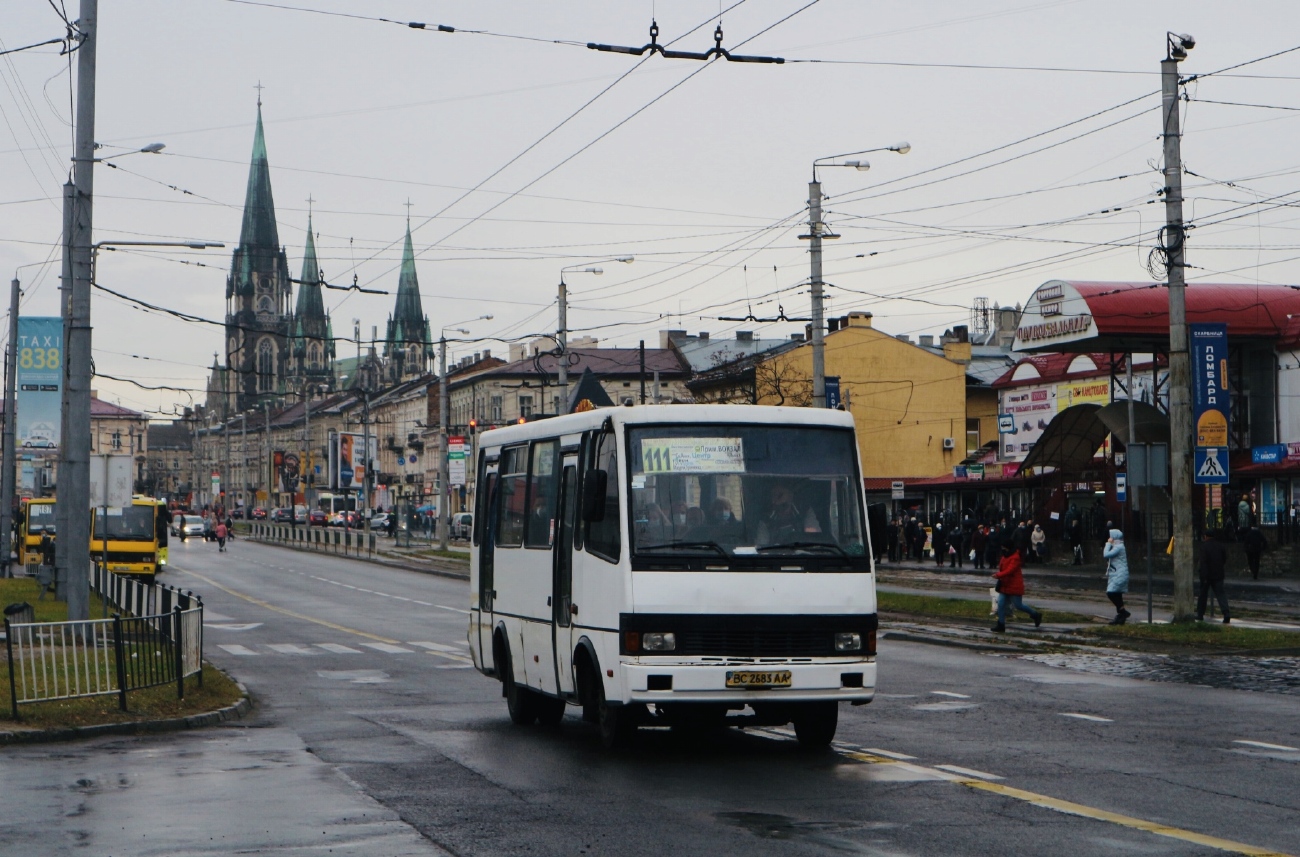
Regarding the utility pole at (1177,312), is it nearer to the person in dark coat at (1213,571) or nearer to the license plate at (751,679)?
the person in dark coat at (1213,571)

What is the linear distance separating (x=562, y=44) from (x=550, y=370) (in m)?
91.2

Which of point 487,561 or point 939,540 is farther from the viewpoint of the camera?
point 939,540

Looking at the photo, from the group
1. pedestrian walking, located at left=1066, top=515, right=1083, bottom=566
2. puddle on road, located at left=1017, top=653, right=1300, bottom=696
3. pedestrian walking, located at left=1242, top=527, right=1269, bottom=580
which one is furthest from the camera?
pedestrian walking, located at left=1066, top=515, right=1083, bottom=566

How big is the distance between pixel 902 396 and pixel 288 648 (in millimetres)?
65362

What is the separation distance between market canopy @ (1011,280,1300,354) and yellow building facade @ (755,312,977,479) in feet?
126

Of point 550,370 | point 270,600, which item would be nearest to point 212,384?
point 550,370

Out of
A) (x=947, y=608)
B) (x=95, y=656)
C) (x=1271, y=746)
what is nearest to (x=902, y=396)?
(x=947, y=608)

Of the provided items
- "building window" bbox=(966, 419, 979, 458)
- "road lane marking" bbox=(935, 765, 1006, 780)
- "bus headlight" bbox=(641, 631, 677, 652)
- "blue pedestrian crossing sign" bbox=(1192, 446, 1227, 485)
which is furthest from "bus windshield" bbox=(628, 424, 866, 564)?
"building window" bbox=(966, 419, 979, 458)

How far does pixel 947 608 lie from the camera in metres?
32.5

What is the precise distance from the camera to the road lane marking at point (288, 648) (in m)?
25.5

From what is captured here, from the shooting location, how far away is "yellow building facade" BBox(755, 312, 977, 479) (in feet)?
289

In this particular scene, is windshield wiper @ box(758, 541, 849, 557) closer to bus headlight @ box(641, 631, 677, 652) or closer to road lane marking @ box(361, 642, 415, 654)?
bus headlight @ box(641, 631, 677, 652)

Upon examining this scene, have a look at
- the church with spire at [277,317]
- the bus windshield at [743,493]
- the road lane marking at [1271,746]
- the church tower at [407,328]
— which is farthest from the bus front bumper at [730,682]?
the church tower at [407,328]

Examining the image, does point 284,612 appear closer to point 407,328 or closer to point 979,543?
point 979,543
